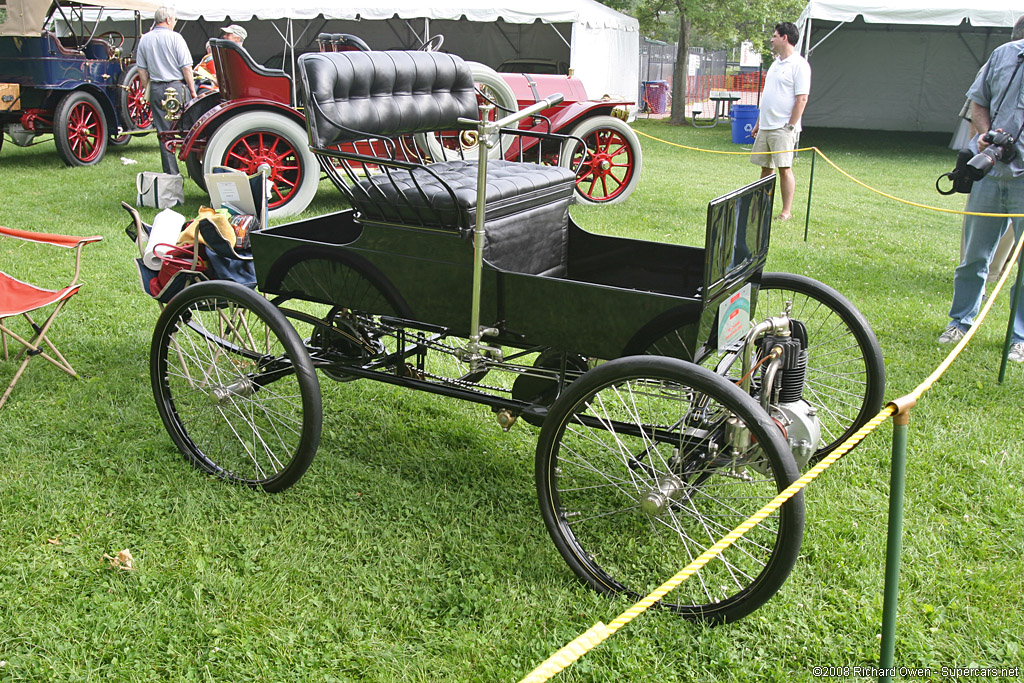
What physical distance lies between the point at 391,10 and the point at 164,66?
5.67 meters

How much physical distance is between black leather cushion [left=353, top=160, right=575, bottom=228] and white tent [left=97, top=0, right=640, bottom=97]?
7.10m

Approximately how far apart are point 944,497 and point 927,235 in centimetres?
547

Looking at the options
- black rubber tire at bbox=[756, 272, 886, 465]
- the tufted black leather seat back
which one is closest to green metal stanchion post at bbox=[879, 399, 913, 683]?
black rubber tire at bbox=[756, 272, 886, 465]

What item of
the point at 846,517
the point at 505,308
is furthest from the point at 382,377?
the point at 846,517

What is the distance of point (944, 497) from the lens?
3221 mm

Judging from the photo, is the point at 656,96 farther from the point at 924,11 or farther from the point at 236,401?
the point at 236,401

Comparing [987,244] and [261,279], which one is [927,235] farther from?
[261,279]

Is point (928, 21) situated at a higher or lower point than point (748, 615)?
higher

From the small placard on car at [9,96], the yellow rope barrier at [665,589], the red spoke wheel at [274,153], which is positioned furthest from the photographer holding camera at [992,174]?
the small placard on car at [9,96]

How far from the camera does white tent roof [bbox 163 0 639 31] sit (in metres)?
13.8

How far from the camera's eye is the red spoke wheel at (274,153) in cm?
736

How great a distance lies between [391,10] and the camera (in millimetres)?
13812

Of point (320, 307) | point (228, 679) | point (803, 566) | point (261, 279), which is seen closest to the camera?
point (228, 679)

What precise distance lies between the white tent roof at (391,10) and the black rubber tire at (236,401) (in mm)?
11370
